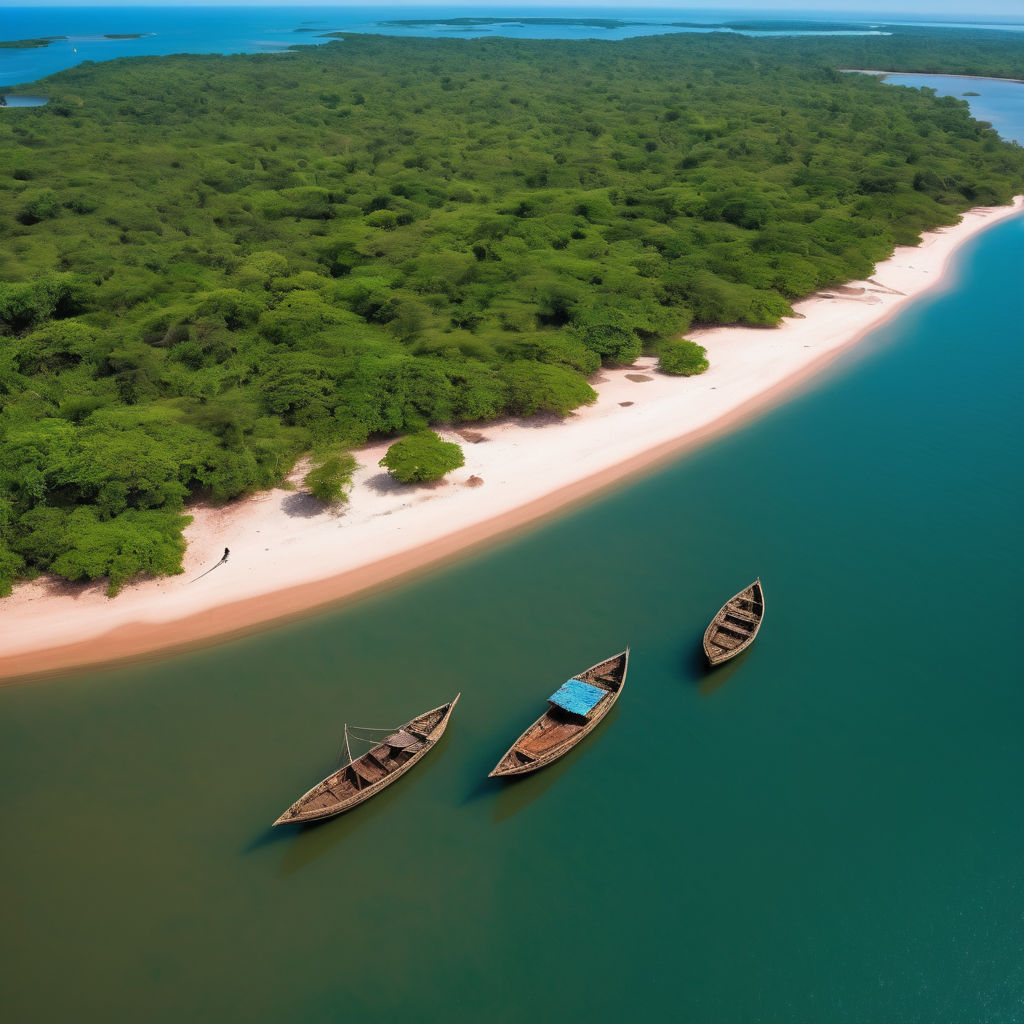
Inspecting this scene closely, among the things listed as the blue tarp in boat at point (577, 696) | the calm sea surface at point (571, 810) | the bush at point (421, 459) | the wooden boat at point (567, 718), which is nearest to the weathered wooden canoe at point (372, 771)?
the calm sea surface at point (571, 810)

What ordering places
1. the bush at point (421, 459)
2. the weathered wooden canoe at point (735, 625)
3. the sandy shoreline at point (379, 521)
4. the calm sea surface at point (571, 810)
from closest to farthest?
the calm sea surface at point (571, 810) → the weathered wooden canoe at point (735, 625) → the sandy shoreline at point (379, 521) → the bush at point (421, 459)

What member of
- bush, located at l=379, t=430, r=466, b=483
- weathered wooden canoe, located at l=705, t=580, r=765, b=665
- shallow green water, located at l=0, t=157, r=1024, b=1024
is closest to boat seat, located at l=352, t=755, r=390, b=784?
shallow green water, located at l=0, t=157, r=1024, b=1024

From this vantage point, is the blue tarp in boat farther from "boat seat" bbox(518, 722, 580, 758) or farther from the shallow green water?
the shallow green water

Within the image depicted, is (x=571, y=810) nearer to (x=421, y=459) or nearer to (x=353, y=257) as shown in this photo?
(x=421, y=459)

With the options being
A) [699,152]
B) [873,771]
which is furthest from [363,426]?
[699,152]

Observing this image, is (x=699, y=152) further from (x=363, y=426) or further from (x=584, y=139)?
(x=363, y=426)

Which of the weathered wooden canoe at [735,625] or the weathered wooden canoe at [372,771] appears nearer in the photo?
the weathered wooden canoe at [372,771]

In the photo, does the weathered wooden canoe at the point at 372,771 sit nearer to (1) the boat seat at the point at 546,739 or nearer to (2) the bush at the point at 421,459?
(1) the boat seat at the point at 546,739
